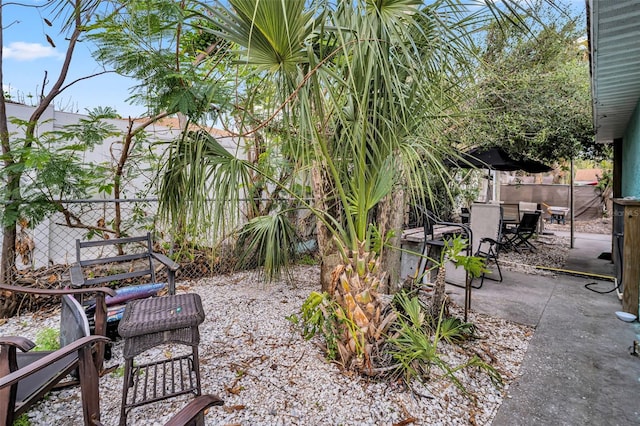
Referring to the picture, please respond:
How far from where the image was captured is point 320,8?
5.91 ft

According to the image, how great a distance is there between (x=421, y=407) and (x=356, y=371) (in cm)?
49

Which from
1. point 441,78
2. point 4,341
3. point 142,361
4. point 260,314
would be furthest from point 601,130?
point 4,341

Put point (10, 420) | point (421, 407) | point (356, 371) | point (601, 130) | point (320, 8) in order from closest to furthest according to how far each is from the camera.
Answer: point (10, 420), point (320, 8), point (421, 407), point (356, 371), point (601, 130)

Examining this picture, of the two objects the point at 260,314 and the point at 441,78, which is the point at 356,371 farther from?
the point at 441,78

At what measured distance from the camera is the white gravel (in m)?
1.88

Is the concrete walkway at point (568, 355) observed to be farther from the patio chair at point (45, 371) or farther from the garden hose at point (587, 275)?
the patio chair at point (45, 371)

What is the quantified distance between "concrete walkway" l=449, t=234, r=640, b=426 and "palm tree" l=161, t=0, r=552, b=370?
1.06 meters

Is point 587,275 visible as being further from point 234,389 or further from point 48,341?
point 48,341

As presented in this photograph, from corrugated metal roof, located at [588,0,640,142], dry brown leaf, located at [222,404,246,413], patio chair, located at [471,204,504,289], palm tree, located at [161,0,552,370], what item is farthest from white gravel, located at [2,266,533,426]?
corrugated metal roof, located at [588,0,640,142]

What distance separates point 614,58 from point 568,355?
2.94m

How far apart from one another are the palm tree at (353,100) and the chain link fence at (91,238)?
4.01ft

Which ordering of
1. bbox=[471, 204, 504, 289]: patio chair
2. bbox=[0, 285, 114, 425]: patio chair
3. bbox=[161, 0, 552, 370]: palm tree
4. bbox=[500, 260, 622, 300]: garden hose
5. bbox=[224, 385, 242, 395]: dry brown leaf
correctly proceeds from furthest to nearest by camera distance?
bbox=[471, 204, 504, 289]: patio chair < bbox=[500, 260, 622, 300]: garden hose < bbox=[224, 385, 242, 395]: dry brown leaf < bbox=[161, 0, 552, 370]: palm tree < bbox=[0, 285, 114, 425]: patio chair

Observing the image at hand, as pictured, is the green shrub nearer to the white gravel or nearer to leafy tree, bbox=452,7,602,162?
the white gravel

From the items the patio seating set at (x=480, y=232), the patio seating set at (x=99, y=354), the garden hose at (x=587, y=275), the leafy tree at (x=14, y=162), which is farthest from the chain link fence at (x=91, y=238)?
the garden hose at (x=587, y=275)
